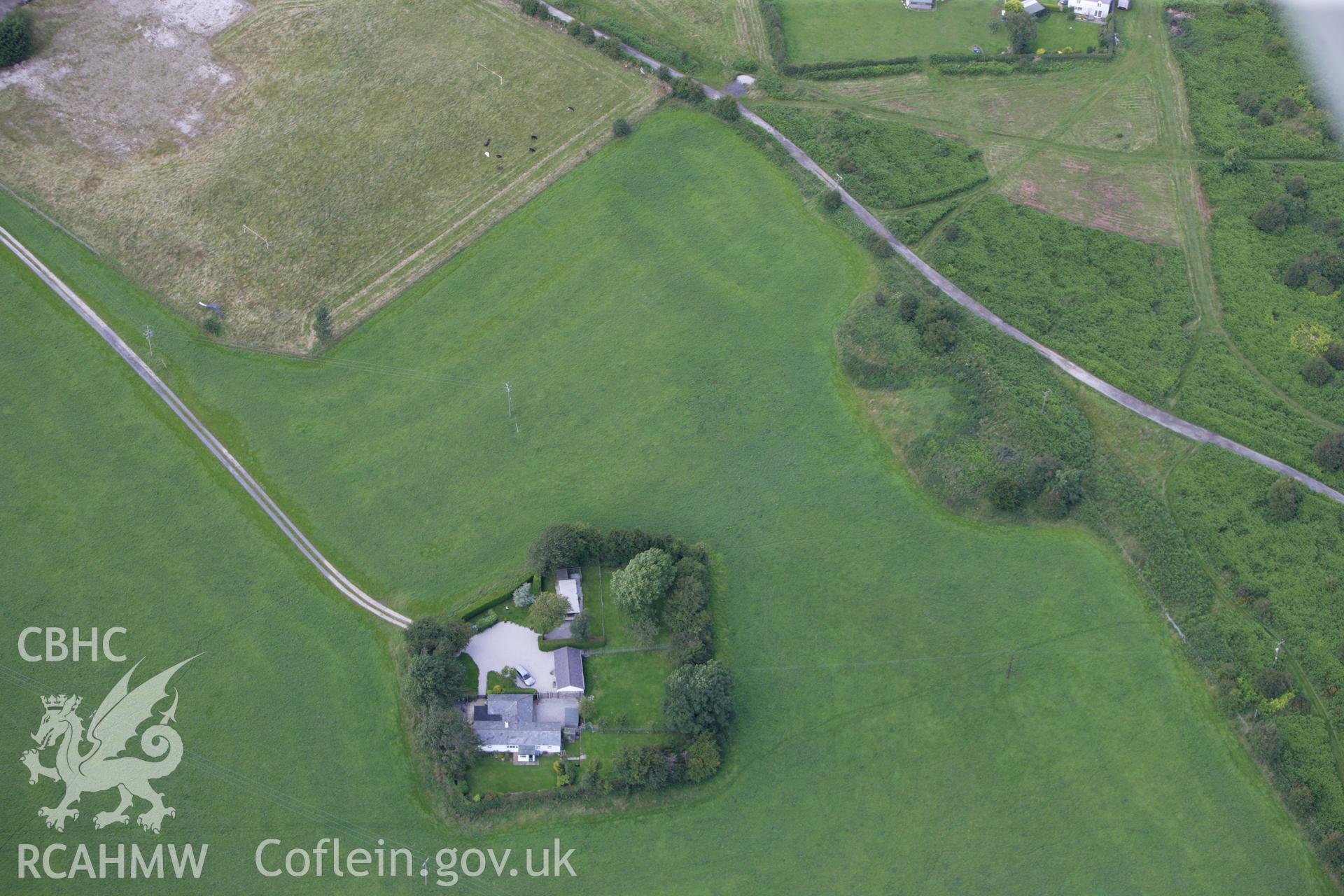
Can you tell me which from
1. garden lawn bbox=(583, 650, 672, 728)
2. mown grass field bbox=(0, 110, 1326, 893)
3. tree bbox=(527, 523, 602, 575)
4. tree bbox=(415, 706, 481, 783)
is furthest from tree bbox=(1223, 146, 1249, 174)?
tree bbox=(415, 706, 481, 783)

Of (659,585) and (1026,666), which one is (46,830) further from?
(1026,666)

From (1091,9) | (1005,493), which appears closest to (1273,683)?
(1005,493)

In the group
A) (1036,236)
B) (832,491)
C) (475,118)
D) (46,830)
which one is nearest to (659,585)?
(832,491)

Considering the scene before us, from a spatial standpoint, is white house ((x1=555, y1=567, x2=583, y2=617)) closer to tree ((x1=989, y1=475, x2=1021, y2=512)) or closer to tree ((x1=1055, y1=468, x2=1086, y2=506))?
tree ((x1=989, y1=475, x2=1021, y2=512))

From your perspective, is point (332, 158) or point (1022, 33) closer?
point (332, 158)

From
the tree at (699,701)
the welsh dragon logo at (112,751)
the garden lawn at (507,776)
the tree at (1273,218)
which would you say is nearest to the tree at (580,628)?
the tree at (699,701)

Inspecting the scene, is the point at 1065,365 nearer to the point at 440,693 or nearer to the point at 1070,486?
the point at 1070,486

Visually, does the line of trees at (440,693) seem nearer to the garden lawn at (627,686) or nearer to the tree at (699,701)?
the garden lawn at (627,686)
